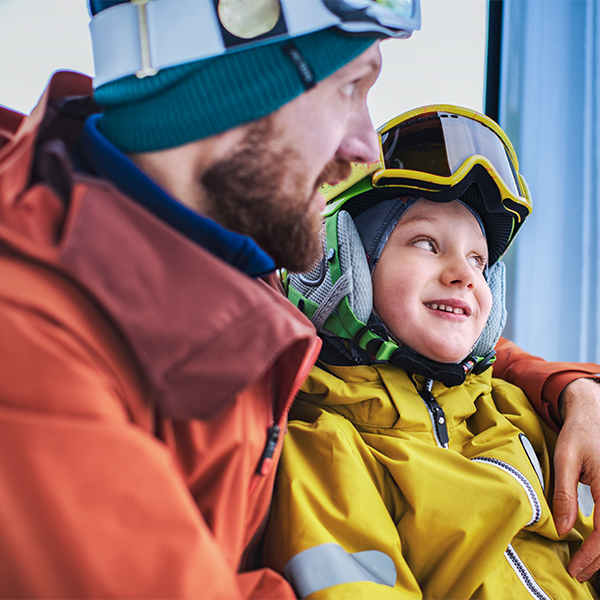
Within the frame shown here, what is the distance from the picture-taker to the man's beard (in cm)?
75

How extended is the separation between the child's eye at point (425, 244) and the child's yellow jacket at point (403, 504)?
28 centimetres

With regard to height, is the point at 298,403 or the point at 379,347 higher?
the point at 379,347

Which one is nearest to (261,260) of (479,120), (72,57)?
(479,120)

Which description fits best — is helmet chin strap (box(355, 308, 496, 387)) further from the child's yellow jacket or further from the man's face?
the man's face

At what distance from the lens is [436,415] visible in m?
1.05

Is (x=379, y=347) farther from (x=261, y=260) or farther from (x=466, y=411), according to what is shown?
(x=261, y=260)

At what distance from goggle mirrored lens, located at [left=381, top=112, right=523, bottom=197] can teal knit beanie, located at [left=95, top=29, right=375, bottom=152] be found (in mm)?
402

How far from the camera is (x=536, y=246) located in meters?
2.25

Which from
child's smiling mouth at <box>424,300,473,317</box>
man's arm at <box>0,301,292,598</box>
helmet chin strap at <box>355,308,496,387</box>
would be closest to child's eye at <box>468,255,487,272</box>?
child's smiling mouth at <box>424,300,473,317</box>

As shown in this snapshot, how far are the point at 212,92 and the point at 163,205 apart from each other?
19 cm

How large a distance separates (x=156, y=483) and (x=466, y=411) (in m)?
0.80

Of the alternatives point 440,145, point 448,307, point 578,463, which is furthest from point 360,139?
point 578,463

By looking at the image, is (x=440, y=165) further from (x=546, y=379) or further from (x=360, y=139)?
(x=546, y=379)

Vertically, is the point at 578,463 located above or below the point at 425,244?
below
